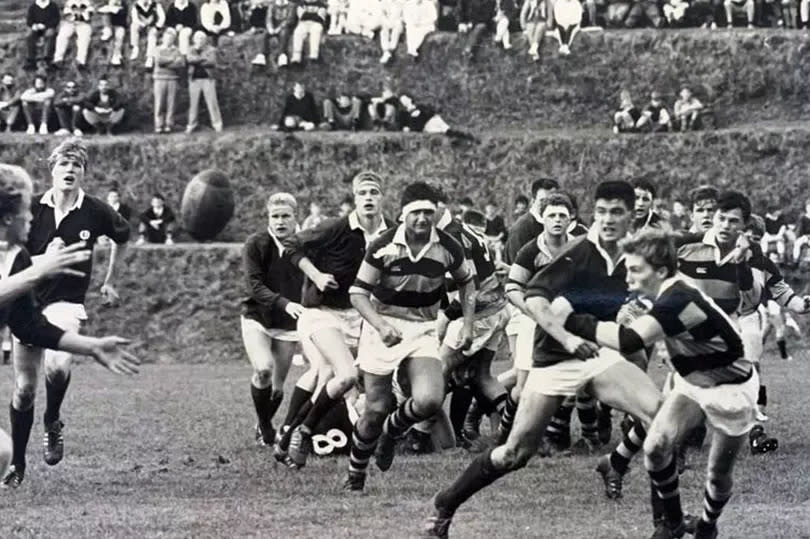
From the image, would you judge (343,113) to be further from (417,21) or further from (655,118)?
(655,118)

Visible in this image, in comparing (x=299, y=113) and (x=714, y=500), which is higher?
(x=714, y=500)

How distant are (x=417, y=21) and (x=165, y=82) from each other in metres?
3.42

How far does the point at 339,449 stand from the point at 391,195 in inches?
435

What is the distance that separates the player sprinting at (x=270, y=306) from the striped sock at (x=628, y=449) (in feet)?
7.90

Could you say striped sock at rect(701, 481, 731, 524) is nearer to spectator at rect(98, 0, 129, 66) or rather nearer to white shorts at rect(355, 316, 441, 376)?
white shorts at rect(355, 316, 441, 376)

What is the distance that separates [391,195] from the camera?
19891 mm

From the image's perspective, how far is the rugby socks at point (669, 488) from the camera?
629cm

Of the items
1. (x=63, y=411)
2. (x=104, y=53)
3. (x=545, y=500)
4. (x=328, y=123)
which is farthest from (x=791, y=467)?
(x=104, y=53)

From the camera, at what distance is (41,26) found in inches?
784

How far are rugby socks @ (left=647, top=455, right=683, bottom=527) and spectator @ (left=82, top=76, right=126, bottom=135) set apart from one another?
13737 millimetres

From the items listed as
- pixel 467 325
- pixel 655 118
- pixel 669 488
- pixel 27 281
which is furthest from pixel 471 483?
pixel 655 118

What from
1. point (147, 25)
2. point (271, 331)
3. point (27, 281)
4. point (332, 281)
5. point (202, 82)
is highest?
point (27, 281)

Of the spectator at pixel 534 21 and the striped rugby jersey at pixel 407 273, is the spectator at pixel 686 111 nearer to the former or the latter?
the spectator at pixel 534 21

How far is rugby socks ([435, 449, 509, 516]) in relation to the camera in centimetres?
632
